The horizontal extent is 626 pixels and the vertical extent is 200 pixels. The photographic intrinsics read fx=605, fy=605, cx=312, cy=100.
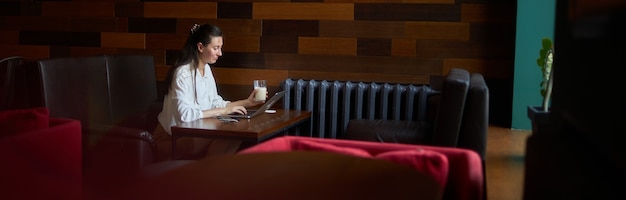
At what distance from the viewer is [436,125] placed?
8.06 ft

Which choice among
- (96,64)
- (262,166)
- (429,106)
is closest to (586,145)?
(262,166)

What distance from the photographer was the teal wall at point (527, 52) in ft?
11.1

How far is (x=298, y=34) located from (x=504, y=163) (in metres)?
1.85

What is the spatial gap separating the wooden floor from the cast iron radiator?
1.66 feet

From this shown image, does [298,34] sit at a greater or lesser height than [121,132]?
greater

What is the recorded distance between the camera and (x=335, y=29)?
12.7ft

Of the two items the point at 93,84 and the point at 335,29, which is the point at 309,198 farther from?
the point at 335,29

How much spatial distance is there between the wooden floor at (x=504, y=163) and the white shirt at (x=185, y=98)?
1.42 m

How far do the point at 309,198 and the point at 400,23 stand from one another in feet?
8.95

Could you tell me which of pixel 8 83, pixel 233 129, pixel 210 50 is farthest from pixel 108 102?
pixel 233 129

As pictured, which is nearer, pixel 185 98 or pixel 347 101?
pixel 185 98

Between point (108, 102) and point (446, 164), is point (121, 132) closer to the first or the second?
point (108, 102)

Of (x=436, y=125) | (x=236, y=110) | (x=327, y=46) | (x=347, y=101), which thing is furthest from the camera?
(x=327, y=46)

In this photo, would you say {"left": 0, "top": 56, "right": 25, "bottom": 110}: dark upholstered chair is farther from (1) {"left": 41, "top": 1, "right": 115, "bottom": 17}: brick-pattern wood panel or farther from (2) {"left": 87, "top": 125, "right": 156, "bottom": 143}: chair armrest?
(1) {"left": 41, "top": 1, "right": 115, "bottom": 17}: brick-pattern wood panel
